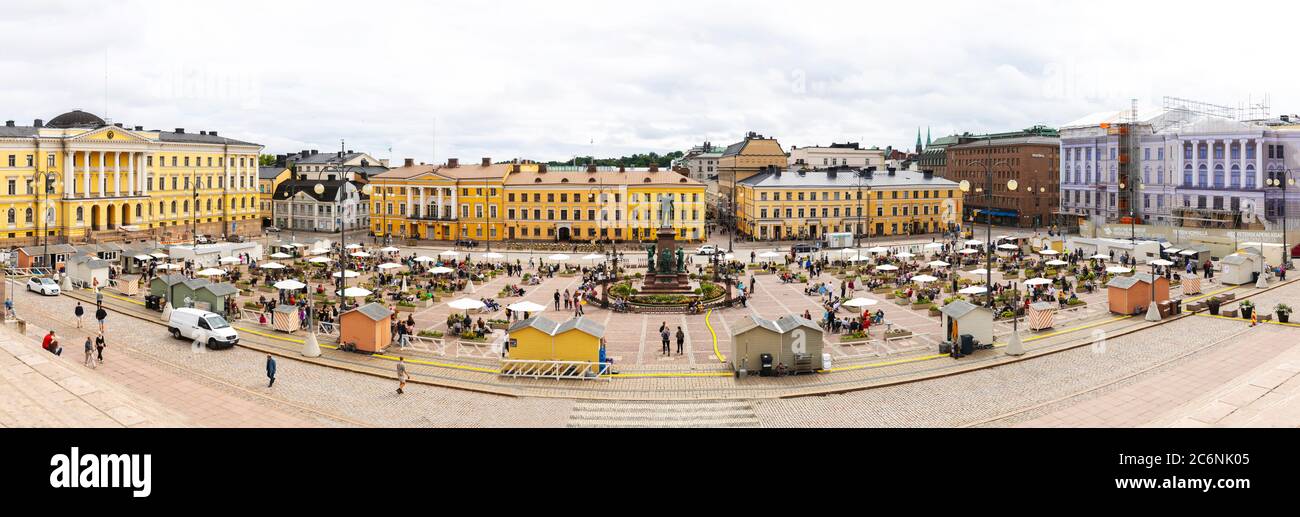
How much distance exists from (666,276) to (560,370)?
73.0ft

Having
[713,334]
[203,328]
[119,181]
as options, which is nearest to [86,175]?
[119,181]

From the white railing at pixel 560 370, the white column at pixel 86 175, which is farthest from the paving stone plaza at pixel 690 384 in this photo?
the white column at pixel 86 175

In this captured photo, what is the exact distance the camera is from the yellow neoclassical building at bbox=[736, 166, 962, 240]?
93.6m

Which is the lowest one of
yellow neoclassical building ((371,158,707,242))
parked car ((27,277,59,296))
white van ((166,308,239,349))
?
white van ((166,308,239,349))

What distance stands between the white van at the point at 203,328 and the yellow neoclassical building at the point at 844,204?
68394 millimetres

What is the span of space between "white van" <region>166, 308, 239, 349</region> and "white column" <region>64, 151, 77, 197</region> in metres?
60.3

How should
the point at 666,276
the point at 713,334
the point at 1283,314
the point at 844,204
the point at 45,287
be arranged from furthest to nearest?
1. the point at 844,204
2. the point at 666,276
3. the point at 45,287
4. the point at 713,334
5. the point at 1283,314

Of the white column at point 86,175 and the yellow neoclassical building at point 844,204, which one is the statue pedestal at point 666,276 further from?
the white column at point 86,175

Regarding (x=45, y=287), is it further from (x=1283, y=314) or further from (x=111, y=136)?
(x=1283, y=314)

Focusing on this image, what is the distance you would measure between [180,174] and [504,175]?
36933 millimetres

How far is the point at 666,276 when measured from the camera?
48969mm

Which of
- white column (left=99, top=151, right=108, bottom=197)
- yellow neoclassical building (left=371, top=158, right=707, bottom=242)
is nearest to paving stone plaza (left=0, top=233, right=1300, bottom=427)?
yellow neoclassical building (left=371, top=158, right=707, bottom=242)

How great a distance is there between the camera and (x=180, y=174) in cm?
9331

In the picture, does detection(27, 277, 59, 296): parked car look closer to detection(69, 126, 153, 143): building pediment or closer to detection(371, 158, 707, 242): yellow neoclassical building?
detection(69, 126, 153, 143): building pediment
